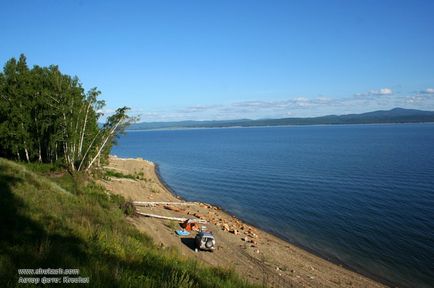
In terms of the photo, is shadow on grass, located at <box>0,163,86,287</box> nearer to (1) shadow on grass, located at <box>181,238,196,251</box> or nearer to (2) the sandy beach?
(2) the sandy beach

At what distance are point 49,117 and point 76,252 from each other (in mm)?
32291

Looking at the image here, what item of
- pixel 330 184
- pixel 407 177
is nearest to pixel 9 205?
pixel 330 184

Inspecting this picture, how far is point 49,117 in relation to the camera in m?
37.9

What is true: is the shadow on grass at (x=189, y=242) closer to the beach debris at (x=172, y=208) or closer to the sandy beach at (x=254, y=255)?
the sandy beach at (x=254, y=255)

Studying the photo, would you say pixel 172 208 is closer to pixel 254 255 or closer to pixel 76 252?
pixel 254 255

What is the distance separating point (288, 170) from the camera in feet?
226

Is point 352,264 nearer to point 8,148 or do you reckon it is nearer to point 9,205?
Answer: point 9,205

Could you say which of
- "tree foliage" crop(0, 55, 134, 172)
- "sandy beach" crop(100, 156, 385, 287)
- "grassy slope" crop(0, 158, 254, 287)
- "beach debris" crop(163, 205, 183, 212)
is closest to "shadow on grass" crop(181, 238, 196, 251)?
"sandy beach" crop(100, 156, 385, 287)

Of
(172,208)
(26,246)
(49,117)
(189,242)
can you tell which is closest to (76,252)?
(26,246)

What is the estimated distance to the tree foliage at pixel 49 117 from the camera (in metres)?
36.6

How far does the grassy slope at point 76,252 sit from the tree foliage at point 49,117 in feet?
70.4

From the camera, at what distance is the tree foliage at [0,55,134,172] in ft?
120

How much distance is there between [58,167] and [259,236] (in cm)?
2206

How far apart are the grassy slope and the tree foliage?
2147 cm
